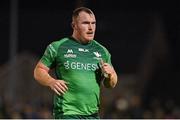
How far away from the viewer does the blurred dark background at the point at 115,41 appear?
21.6 m

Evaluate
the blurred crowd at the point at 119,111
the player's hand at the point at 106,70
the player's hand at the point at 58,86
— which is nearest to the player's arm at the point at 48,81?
the player's hand at the point at 58,86

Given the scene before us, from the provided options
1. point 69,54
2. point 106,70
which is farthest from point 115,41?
point 106,70

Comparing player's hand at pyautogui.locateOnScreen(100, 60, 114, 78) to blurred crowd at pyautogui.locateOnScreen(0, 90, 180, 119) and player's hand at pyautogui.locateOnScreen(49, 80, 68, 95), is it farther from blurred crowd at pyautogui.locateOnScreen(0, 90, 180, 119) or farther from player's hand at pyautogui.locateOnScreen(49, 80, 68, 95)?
blurred crowd at pyautogui.locateOnScreen(0, 90, 180, 119)

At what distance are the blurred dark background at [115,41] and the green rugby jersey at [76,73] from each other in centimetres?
1240

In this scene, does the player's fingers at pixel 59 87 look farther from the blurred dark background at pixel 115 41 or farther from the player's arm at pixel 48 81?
the blurred dark background at pixel 115 41

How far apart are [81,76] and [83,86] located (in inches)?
4.0

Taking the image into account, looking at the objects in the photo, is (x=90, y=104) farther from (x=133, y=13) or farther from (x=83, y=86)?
(x=133, y=13)

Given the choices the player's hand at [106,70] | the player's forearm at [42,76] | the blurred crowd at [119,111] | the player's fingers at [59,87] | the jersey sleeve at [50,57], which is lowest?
the blurred crowd at [119,111]

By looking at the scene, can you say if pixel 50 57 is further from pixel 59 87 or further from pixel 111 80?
pixel 111 80

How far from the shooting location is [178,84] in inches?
850

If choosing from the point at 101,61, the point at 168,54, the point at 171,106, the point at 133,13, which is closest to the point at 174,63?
the point at 168,54

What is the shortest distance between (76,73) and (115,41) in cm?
1562

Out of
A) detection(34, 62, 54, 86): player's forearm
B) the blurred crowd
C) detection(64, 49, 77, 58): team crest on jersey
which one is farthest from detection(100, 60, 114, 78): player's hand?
the blurred crowd

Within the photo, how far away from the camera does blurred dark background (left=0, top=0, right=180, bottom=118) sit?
21.6 m
